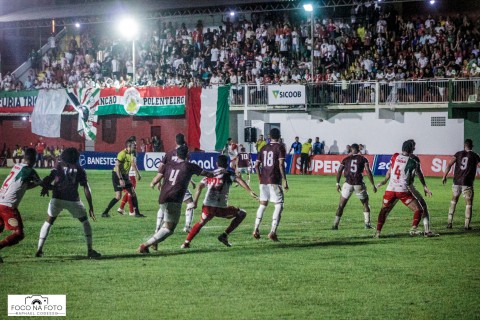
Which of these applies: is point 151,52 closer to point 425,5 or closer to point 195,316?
point 425,5

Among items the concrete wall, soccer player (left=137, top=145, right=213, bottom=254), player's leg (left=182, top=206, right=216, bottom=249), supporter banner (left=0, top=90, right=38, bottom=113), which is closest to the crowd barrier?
the concrete wall

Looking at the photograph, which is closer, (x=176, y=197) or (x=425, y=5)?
(x=176, y=197)

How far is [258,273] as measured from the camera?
42.4 ft

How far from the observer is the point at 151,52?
52562 mm

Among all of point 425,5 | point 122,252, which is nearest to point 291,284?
point 122,252

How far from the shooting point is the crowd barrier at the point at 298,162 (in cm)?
4069

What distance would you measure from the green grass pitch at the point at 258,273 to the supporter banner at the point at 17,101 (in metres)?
35.7

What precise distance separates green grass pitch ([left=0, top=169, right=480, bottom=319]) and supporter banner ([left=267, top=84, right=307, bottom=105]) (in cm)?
2469

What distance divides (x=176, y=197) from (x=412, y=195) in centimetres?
535

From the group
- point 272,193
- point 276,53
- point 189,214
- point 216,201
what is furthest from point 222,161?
point 276,53

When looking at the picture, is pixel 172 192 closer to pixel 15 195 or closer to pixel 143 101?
pixel 15 195

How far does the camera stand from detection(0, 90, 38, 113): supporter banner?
180 ft

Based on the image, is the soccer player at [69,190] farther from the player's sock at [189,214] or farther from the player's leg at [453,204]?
the player's leg at [453,204]

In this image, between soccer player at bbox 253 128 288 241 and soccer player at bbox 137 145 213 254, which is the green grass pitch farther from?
soccer player at bbox 253 128 288 241
